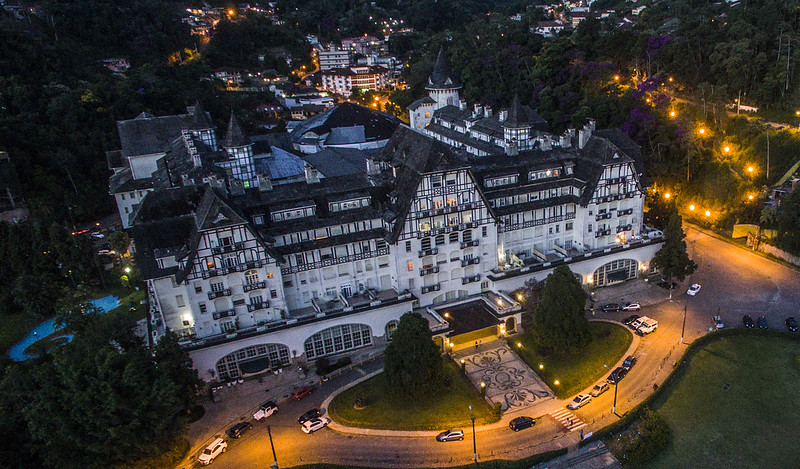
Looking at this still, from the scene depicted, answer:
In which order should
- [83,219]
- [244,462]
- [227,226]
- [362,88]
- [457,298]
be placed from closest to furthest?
[244,462] → [227,226] → [457,298] → [83,219] → [362,88]

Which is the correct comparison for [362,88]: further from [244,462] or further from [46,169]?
[244,462]

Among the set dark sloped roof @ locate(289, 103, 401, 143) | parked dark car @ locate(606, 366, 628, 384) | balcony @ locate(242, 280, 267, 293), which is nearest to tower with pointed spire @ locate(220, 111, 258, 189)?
balcony @ locate(242, 280, 267, 293)

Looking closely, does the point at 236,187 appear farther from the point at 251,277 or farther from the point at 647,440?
the point at 647,440

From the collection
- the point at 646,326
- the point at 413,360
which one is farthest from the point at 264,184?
the point at 646,326

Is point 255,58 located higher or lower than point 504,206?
higher

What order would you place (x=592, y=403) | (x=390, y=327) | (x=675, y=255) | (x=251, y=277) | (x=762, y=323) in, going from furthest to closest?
(x=675, y=255) → (x=390, y=327) → (x=762, y=323) → (x=251, y=277) → (x=592, y=403)

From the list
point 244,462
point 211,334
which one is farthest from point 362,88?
point 244,462

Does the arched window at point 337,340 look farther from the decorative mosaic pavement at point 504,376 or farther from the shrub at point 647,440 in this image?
the shrub at point 647,440

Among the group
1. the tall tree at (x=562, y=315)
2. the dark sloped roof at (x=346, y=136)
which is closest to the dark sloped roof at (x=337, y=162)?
the dark sloped roof at (x=346, y=136)
